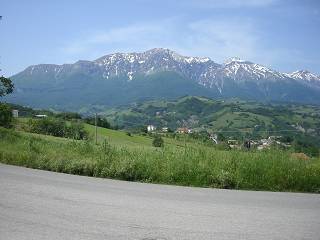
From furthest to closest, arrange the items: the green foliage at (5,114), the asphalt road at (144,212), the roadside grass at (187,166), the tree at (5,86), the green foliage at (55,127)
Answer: the green foliage at (55,127) < the green foliage at (5,114) < the tree at (5,86) < the roadside grass at (187,166) < the asphalt road at (144,212)

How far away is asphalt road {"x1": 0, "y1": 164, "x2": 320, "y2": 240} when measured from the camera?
→ 236 inches

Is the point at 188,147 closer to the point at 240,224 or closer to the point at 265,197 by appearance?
the point at 265,197

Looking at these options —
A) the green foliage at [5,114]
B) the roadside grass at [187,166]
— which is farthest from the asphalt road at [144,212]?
the green foliage at [5,114]

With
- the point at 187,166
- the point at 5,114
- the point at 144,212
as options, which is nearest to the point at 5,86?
the point at 5,114

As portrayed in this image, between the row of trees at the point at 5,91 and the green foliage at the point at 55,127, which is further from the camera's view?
the green foliage at the point at 55,127

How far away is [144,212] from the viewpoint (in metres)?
7.17

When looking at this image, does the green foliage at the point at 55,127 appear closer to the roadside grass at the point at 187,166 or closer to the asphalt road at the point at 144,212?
the roadside grass at the point at 187,166

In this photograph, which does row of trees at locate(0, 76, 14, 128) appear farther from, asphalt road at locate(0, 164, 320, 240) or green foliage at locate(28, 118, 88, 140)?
asphalt road at locate(0, 164, 320, 240)

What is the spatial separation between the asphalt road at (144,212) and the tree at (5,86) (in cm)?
1861

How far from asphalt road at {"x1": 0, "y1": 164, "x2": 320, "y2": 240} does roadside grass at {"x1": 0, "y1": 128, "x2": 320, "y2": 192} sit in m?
0.92

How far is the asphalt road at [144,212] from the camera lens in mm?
5984

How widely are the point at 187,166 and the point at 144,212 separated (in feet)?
14.9

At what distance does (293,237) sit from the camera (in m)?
6.03

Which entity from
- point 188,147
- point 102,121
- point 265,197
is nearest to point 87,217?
point 265,197
